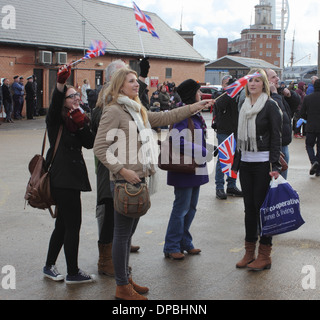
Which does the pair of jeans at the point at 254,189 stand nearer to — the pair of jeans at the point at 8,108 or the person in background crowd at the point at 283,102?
the person in background crowd at the point at 283,102

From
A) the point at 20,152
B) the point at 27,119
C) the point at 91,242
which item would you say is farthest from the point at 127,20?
the point at 91,242

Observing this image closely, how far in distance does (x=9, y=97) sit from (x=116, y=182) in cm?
1898

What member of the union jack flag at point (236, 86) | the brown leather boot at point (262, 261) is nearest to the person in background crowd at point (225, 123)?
the union jack flag at point (236, 86)

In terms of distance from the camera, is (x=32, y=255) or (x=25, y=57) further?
(x=25, y=57)

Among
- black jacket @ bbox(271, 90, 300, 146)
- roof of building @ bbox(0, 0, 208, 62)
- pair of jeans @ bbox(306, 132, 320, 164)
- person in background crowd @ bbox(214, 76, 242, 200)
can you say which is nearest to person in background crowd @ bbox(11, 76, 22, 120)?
roof of building @ bbox(0, 0, 208, 62)

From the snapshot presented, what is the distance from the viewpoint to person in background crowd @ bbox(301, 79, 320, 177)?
10164 millimetres

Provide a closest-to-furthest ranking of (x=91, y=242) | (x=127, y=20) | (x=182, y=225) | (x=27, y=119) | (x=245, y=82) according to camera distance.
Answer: (x=245, y=82), (x=182, y=225), (x=91, y=242), (x=27, y=119), (x=127, y=20)

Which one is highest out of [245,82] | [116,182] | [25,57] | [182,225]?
[25,57]

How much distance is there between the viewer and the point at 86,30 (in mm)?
30453

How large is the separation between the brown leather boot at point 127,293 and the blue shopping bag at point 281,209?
5.10 ft

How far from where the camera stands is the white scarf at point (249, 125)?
5.04 meters

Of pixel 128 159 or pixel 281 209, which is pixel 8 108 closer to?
pixel 281 209
